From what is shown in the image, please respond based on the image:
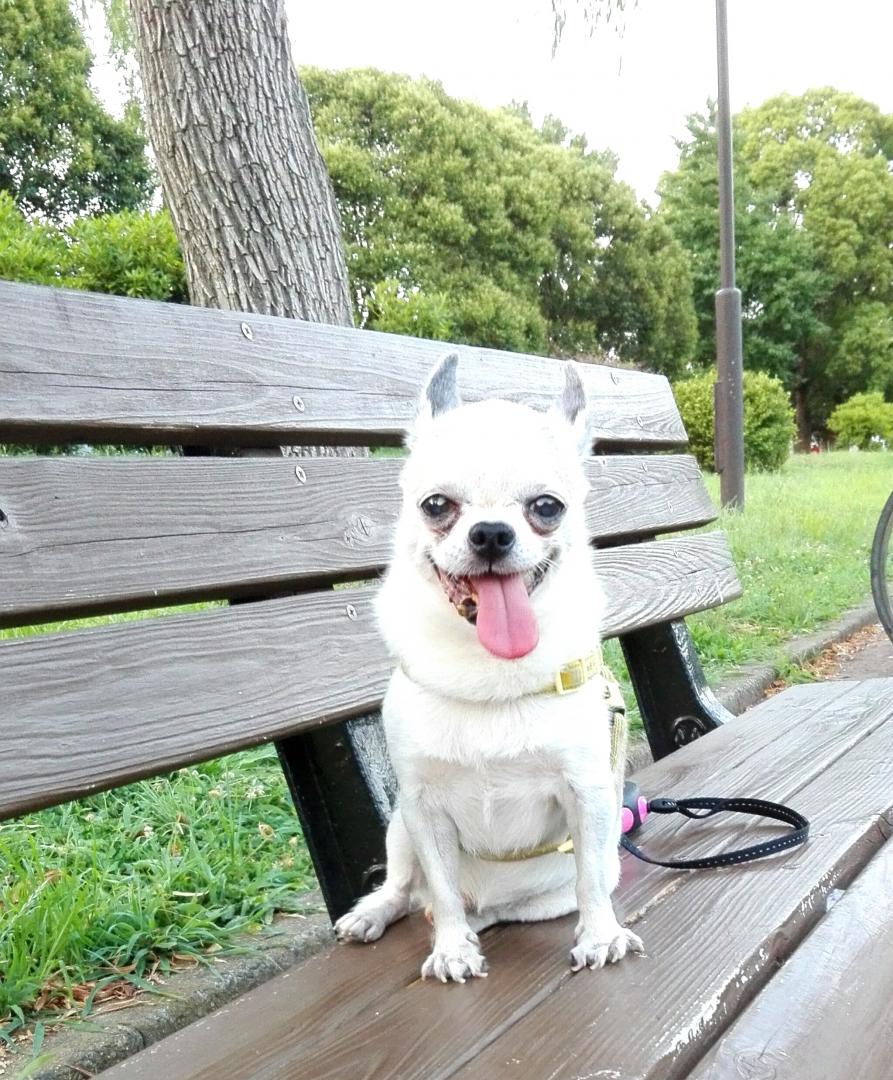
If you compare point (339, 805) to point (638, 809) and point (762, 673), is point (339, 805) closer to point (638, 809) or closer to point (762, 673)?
point (638, 809)

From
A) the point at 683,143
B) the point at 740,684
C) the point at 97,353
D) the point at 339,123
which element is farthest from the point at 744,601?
the point at 683,143

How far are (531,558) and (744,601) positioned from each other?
15.2ft

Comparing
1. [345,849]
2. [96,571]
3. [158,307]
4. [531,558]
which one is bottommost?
[345,849]

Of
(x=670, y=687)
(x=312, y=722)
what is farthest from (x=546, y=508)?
(x=670, y=687)

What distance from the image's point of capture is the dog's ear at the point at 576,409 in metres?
1.59

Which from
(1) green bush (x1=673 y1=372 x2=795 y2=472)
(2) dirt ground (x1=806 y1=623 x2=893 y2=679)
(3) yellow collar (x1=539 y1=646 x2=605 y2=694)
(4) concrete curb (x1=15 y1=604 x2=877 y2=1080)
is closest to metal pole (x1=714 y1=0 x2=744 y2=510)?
(2) dirt ground (x1=806 y1=623 x2=893 y2=679)

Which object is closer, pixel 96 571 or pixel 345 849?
pixel 96 571

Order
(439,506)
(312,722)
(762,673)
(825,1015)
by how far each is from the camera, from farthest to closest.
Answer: (762,673) < (312,722) < (439,506) < (825,1015)

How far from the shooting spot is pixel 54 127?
1341cm

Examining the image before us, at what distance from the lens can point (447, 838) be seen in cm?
143

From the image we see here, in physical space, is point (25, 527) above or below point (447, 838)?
above

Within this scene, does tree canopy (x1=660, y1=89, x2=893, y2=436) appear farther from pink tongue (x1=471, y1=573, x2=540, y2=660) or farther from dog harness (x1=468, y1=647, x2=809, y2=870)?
pink tongue (x1=471, y1=573, x2=540, y2=660)

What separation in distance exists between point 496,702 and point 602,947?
33 cm

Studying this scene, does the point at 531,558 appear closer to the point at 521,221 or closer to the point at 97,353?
the point at 97,353
